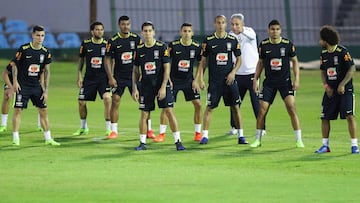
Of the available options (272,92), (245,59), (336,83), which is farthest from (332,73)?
(245,59)

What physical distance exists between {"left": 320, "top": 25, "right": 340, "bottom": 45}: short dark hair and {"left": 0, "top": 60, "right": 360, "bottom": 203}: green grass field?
5.69 ft

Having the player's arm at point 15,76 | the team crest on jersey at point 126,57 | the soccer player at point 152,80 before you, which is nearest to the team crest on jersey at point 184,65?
the team crest on jersey at point 126,57

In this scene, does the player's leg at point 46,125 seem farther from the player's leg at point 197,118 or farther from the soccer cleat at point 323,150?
the soccer cleat at point 323,150

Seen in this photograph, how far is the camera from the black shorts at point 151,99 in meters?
20.2

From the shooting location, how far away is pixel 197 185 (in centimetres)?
1598

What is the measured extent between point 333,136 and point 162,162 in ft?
16.4

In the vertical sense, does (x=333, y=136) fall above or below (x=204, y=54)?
below

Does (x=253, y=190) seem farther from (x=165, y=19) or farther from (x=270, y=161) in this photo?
(x=165, y=19)

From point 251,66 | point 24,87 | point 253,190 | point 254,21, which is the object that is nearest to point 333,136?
point 251,66

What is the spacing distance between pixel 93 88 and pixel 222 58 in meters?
2.95

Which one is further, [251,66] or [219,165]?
[251,66]

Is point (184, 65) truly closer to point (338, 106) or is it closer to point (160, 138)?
point (160, 138)

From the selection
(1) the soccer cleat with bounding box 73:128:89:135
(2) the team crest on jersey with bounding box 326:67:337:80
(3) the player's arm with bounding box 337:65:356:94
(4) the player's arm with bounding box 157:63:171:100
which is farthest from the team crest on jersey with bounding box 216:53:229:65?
(1) the soccer cleat with bounding box 73:128:89:135

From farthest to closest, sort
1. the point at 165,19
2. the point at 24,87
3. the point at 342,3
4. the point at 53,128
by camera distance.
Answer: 1. the point at 342,3
2. the point at 165,19
3. the point at 53,128
4. the point at 24,87
